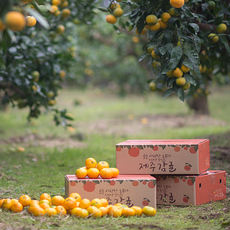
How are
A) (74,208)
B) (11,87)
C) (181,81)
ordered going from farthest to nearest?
1. (11,87)
2. (181,81)
3. (74,208)

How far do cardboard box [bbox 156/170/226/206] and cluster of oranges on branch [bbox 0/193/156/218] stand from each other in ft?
1.35

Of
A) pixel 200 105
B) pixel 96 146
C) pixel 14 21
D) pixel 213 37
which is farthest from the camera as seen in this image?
pixel 200 105

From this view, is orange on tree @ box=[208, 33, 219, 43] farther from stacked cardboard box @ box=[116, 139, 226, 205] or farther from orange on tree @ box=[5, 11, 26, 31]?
orange on tree @ box=[5, 11, 26, 31]

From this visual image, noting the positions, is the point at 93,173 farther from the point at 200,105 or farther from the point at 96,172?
the point at 200,105

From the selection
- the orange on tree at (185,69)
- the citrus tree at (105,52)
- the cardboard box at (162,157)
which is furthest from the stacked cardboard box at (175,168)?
the citrus tree at (105,52)

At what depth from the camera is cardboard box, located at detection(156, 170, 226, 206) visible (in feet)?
8.98

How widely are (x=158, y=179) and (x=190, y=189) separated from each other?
30 cm

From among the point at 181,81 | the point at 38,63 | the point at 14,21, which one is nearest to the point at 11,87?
the point at 38,63

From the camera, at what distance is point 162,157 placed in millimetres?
2754

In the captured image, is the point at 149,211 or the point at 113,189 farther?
the point at 113,189

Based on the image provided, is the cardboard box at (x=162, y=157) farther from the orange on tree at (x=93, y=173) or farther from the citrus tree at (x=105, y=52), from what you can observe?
the citrus tree at (x=105, y=52)

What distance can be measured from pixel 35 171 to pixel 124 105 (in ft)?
26.0

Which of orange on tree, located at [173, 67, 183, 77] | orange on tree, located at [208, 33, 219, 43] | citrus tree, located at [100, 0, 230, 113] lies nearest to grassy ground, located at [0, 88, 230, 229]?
citrus tree, located at [100, 0, 230, 113]

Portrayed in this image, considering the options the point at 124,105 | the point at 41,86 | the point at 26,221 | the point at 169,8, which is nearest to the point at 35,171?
the point at 41,86
